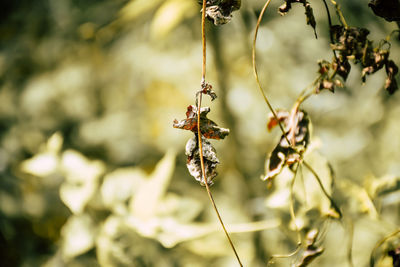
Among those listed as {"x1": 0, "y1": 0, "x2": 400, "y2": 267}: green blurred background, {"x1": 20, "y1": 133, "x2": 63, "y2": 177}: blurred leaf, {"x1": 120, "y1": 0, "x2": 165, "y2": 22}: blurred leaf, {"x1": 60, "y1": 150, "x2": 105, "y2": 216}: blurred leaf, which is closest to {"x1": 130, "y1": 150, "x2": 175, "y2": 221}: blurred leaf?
{"x1": 0, "y1": 0, "x2": 400, "y2": 267}: green blurred background

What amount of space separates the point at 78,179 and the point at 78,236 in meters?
0.13

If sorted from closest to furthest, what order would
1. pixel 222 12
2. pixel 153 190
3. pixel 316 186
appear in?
pixel 222 12
pixel 316 186
pixel 153 190

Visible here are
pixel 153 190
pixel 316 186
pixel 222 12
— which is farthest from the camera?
pixel 153 190

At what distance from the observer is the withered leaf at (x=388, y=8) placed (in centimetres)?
38

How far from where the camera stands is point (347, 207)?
0.64 m

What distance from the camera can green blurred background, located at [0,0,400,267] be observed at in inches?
25.6

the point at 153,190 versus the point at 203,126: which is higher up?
the point at 203,126

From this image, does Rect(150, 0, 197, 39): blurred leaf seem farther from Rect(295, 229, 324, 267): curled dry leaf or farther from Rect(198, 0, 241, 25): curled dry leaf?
Rect(295, 229, 324, 267): curled dry leaf

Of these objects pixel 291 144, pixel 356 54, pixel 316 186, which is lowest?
pixel 316 186

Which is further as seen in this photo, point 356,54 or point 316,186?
point 316,186

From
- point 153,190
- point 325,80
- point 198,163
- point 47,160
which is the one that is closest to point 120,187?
point 153,190

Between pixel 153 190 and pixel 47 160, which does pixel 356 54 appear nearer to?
pixel 153 190

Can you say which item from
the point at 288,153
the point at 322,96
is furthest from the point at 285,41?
the point at 288,153

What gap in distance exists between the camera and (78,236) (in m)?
0.70
